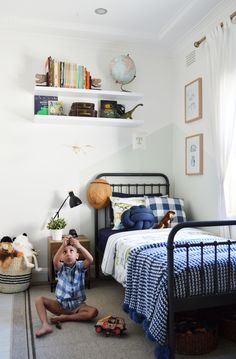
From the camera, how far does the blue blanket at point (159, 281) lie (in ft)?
6.66

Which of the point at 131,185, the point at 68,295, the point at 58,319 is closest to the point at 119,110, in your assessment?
the point at 131,185

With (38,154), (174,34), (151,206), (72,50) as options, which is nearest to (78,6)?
(72,50)

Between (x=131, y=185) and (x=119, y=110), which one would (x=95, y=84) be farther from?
(x=131, y=185)

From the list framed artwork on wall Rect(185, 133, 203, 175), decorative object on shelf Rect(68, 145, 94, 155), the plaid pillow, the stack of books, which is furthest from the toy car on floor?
the stack of books

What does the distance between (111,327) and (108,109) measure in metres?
2.31

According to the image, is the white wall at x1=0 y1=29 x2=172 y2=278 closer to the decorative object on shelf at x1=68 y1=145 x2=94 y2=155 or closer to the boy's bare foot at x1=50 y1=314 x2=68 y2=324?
the decorative object on shelf at x1=68 y1=145 x2=94 y2=155

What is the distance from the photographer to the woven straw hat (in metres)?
3.84

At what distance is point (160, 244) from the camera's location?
8.53ft

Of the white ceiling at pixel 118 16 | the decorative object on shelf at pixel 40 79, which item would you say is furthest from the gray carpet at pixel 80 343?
the white ceiling at pixel 118 16

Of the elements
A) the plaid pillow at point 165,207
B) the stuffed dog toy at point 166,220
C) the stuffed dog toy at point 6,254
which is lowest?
the stuffed dog toy at point 6,254

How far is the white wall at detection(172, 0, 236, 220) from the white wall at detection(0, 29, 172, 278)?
1.02ft

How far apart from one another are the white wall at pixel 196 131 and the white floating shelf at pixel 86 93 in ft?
1.70

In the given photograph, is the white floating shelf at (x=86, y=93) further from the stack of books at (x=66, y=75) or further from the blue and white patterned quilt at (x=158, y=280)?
the blue and white patterned quilt at (x=158, y=280)

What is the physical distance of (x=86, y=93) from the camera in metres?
3.89
